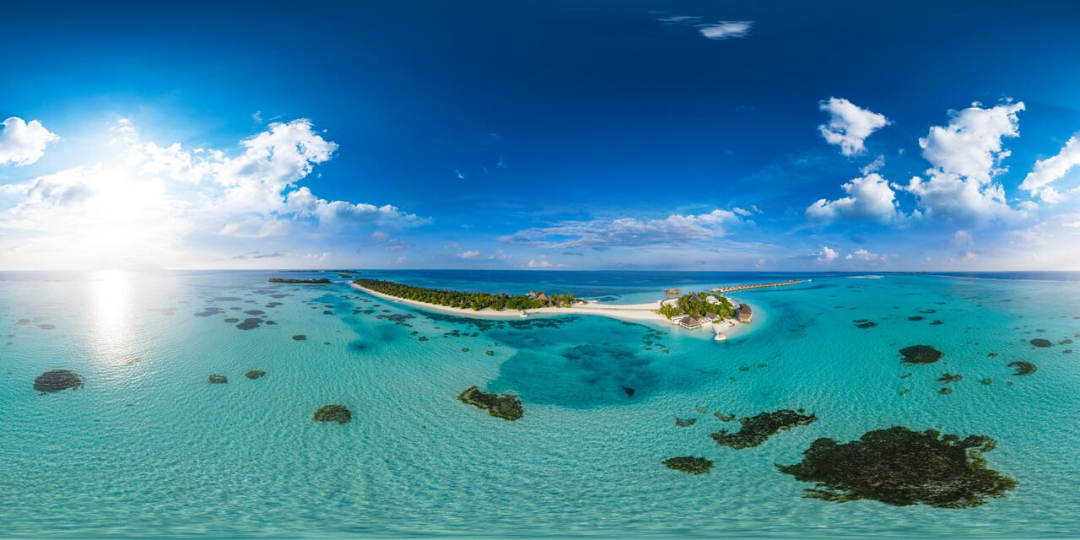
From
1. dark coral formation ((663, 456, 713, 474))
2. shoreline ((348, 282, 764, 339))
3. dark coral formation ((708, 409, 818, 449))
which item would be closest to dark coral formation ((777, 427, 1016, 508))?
dark coral formation ((708, 409, 818, 449))

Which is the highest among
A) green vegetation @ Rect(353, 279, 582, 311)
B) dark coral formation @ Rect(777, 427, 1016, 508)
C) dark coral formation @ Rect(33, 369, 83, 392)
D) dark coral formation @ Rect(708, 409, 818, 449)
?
green vegetation @ Rect(353, 279, 582, 311)

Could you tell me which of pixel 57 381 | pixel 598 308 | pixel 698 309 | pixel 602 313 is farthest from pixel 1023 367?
pixel 57 381

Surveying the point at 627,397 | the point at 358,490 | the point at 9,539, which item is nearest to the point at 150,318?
the point at 9,539

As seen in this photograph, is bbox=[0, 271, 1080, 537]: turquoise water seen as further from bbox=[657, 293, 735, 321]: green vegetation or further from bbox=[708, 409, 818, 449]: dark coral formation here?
bbox=[657, 293, 735, 321]: green vegetation

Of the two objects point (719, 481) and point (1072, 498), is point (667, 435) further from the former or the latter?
point (1072, 498)

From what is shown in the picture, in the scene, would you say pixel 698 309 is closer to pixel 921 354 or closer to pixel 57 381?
pixel 921 354
